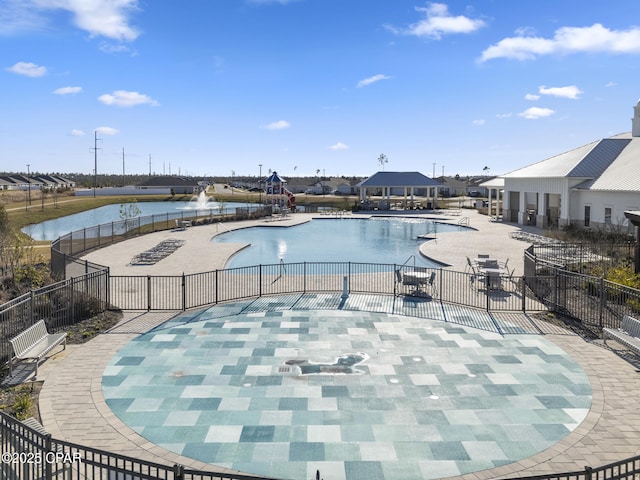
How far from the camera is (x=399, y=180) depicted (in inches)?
2451

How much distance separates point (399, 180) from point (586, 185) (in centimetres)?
2811

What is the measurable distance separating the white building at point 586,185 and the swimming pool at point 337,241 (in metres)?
6.67

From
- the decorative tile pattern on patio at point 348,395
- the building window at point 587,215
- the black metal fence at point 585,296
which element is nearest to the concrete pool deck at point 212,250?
the building window at point 587,215

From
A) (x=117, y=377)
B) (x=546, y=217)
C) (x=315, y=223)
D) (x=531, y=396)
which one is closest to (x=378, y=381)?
(x=531, y=396)

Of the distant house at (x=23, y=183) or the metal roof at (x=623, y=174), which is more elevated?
the distant house at (x=23, y=183)

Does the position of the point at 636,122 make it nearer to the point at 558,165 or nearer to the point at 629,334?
the point at 558,165

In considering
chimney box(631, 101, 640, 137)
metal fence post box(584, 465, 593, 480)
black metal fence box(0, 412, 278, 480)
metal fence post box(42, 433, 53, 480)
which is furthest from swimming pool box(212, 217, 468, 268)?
metal fence post box(584, 465, 593, 480)

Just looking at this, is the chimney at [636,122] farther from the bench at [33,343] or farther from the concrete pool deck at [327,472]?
the bench at [33,343]

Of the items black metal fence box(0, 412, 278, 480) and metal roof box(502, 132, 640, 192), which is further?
metal roof box(502, 132, 640, 192)

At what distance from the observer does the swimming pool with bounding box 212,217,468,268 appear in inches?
1111

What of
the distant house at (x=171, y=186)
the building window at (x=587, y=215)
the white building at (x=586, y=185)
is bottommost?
the building window at (x=587, y=215)

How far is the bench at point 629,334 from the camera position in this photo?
10.7m

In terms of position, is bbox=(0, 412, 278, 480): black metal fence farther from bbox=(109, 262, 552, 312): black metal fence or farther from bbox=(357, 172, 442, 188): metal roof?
bbox=(357, 172, 442, 188): metal roof

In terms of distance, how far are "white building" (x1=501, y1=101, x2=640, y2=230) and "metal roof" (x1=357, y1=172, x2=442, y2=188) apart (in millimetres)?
15318
